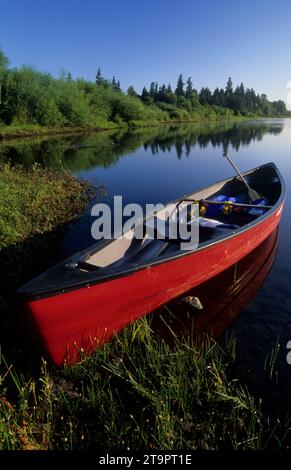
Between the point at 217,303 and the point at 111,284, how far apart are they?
299 cm

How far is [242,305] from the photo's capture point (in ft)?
21.8

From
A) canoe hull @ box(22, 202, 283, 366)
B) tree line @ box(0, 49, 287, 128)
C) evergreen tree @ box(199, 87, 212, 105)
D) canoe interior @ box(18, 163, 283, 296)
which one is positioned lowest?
canoe hull @ box(22, 202, 283, 366)

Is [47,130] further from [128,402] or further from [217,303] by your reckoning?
[128,402]

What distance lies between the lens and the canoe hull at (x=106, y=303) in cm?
413

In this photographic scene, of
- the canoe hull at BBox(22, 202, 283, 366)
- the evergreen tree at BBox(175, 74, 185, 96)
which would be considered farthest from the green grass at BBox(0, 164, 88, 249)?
the evergreen tree at BBox(175, 74, 185, 96)

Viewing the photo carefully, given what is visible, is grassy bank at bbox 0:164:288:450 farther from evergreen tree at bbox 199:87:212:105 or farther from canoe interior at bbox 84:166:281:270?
evergreen tree at bbox 199:87:212:105

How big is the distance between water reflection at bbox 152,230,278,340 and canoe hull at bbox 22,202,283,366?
0.32m

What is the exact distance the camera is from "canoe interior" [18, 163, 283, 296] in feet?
14.4

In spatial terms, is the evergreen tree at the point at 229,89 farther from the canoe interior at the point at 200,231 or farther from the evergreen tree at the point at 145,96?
the canoe interior at the point at 200,231

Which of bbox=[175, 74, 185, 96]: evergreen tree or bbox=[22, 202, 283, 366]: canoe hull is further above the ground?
bbox=[175, 74, 185, 96]: evergreen tree

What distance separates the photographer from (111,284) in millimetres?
4656

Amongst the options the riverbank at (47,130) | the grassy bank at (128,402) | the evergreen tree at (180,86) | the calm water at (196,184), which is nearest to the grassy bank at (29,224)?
the calm water at (196,184)

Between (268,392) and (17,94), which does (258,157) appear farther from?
(17,94)
